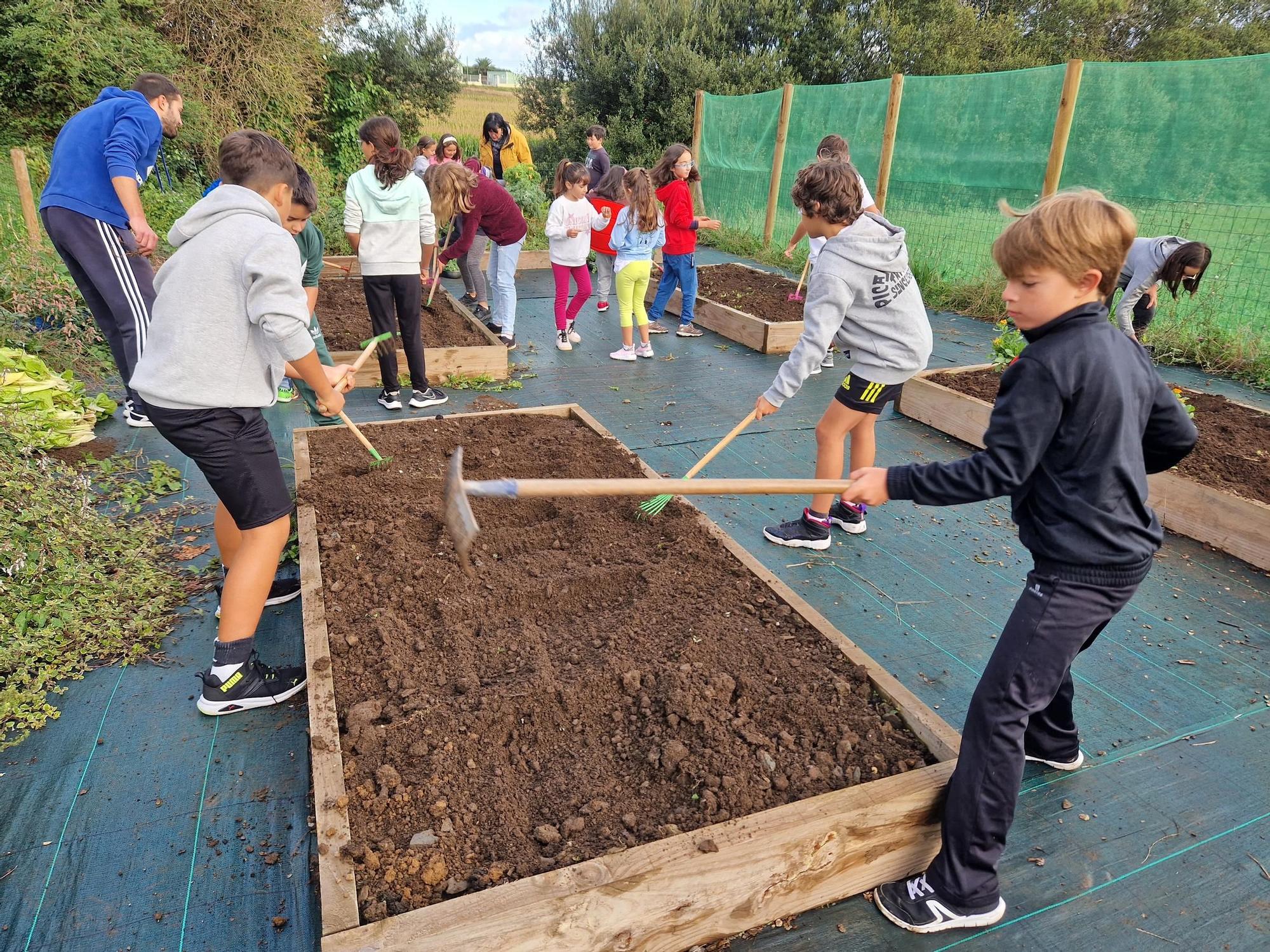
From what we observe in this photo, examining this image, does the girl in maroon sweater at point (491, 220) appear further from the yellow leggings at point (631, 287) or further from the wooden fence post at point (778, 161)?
the wooden fence post at point (778, 161)

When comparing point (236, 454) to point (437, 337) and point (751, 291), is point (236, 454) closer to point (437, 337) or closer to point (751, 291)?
point (437, 337)

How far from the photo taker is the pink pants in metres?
7.26

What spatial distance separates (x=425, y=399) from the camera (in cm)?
586

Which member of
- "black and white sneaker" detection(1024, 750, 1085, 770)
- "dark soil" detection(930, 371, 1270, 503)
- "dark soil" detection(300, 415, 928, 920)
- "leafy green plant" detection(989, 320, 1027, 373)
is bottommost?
"black and white sneaker" detection(1024, 750, 1085, 770)

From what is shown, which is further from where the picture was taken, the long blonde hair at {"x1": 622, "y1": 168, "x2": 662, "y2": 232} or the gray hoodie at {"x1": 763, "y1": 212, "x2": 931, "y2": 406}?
the long blonde hair at {"x1": 622, "y1": 168, "x2": 662, "y2": 232}

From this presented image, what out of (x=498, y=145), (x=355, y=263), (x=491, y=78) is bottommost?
(x=355, y=263)

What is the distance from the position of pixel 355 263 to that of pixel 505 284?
3944 mm

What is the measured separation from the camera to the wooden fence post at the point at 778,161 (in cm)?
1231

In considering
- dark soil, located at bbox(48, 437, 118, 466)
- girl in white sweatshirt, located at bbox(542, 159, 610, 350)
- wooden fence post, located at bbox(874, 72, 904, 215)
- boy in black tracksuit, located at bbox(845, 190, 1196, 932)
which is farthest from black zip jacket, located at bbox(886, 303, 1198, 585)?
wooden fence post, located at bbox(874, 72, 904, 215)

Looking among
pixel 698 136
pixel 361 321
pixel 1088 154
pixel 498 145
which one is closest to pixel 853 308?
pixel 361 321

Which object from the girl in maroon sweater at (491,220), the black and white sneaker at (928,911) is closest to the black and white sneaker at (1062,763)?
the black and white sneaker at (928,911)

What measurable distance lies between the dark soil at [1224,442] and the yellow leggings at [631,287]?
8.67 ft

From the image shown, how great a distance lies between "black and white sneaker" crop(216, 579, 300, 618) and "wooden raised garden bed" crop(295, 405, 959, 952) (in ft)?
0.73

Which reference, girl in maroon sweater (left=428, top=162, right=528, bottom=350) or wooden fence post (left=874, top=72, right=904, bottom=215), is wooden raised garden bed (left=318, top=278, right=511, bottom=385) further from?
wooden fence post (left=874, top=72, right=904, bottom=215)
